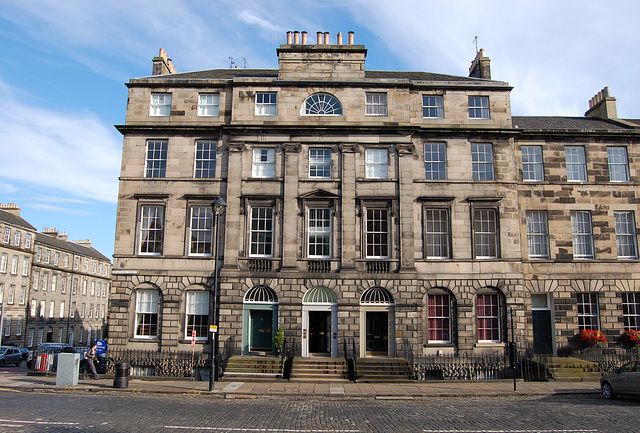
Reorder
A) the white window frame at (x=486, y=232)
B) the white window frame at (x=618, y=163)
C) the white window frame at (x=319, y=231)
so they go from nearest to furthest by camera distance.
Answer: the white window frame at (x=319, y=231)
the white window frame at (x=486, y=232)
the white window frame at (x=618, y=163)

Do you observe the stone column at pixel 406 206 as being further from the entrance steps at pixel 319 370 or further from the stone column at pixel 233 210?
the stone column at pixel 233 210

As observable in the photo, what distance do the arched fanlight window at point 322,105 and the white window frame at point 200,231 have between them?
745 cm

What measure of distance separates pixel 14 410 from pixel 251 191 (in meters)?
13.7

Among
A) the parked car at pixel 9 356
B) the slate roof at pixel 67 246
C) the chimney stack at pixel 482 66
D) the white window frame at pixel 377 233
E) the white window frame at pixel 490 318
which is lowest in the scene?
the parked car at pixel 9 356

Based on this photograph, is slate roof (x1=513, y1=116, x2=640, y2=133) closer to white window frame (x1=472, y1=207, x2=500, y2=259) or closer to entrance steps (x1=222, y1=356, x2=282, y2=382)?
white window frame (x1=472, y1=207, x2=500, y2=259)

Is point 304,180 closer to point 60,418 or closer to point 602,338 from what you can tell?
point 60,418

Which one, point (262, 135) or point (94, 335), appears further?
point (94, 335)

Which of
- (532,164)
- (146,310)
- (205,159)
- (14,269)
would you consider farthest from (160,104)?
(14,269)

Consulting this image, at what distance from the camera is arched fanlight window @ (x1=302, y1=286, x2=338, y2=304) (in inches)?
918

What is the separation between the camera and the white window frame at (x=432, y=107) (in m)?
25.5

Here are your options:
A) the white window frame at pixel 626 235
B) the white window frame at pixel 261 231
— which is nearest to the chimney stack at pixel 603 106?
the white window frame at pixel 626 235

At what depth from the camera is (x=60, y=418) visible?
12.6m

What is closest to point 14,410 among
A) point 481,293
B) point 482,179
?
point 481,293

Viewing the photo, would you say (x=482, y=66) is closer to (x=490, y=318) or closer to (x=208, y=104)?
(x=490, y=318)
